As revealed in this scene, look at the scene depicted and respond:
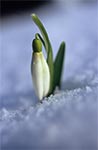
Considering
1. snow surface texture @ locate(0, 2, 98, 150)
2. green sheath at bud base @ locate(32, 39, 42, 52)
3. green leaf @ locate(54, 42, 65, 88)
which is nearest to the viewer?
snow surface texture @ locate(0, 2, 98, 150)

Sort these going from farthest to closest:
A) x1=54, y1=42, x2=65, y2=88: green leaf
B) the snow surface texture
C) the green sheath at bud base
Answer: x1=54, y1=42, x2=65, y2=88: green leaf < the green sheath at bud base < the snow surface texture

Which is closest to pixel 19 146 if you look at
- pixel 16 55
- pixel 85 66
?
pixel 85 66

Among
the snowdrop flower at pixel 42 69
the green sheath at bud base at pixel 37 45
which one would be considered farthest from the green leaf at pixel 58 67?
the green sheath at bud base at pixel 37 45

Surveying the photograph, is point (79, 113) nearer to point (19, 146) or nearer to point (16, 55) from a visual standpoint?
point (19, 146)

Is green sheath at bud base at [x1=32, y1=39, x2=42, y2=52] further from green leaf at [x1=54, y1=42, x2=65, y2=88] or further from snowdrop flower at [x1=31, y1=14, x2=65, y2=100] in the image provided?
green leaf at [x1=54, y1=42, x2=65, y2=88]

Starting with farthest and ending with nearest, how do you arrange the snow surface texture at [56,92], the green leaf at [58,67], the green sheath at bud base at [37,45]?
the green leaf at [58,67], the green sheath at bud base at [37,45], the snow surface texture at [56,92]

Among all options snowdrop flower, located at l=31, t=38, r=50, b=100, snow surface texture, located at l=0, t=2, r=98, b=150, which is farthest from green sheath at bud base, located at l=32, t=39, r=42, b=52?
snow surface texture, located at l=0, t=2, r=98, b=150

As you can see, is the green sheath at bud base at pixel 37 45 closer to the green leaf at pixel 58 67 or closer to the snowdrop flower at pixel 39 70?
the snowdrop flower at pixel 39 70
